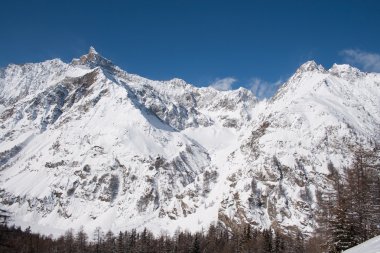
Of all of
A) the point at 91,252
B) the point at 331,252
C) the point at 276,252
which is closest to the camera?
the point at 331,252

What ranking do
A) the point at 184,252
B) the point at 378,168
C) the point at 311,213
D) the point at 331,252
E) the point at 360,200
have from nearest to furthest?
1. the point at 360,200
2. the point at 331,252
3. the point at 378,168
4. the point at 184,252
5. the point at 311,213

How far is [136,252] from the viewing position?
477 feet

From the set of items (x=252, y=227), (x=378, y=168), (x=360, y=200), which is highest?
(x=252, y=227)

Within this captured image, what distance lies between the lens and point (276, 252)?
120875 mm

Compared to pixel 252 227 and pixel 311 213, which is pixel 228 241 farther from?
pixel 311 213

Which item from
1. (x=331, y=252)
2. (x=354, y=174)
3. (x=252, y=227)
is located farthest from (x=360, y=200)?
(x=252, y=227)

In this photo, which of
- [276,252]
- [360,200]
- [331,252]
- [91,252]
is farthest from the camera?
[91,252]

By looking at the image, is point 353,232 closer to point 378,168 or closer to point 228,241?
point 378,168

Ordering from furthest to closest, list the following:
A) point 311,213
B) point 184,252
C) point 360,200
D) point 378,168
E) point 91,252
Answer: point 311,213 < point 91,252 < point 184,252 < point 378,168 < point 360,200

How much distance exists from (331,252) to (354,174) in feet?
22.9

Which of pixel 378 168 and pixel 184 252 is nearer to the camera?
pixel 378 168

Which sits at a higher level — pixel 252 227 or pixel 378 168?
pixel 252 227

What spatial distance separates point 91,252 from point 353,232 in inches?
5463

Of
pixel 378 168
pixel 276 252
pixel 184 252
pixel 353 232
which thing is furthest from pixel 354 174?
pixel 184 252
